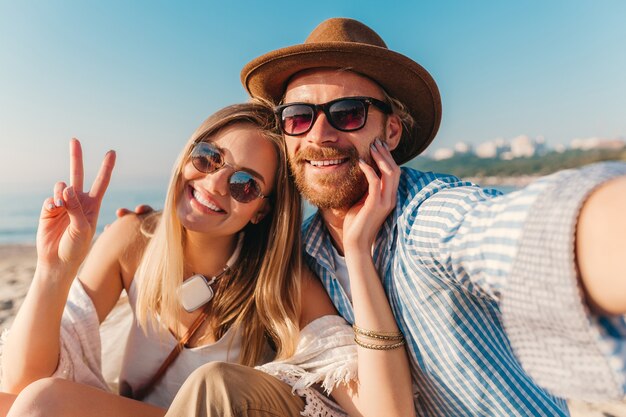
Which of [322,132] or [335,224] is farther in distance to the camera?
[335,224]

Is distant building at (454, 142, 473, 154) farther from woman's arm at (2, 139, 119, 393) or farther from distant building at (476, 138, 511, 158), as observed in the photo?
woman's arm at (2, 139, 119, 393)

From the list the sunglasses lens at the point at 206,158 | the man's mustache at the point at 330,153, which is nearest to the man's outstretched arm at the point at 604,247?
the man's mustache at the point at 330,153

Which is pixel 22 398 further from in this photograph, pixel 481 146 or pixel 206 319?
pixel 481 146

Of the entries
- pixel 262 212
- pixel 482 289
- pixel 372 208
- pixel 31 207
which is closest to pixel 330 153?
pixel 372 208

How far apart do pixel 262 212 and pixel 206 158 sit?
0.52m

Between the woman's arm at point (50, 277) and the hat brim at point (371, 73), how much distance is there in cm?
118

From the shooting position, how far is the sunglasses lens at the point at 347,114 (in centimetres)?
265

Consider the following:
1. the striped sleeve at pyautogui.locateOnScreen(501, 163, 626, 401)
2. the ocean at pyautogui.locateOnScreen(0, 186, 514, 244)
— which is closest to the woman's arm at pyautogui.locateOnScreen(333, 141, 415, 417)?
the striped sleeve at pyautogui.locateOnScreen(501, 163, 626, 401)

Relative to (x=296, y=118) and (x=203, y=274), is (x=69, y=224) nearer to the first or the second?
(x=203, y=274)

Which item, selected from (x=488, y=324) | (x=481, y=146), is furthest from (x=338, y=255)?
(x=481, y=146)

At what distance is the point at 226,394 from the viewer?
193 cm

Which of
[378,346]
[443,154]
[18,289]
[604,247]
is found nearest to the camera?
[604,247]

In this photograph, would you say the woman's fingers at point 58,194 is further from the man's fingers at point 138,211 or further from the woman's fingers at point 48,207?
the man's fingers at point 138,211

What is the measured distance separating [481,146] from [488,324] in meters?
80.7
